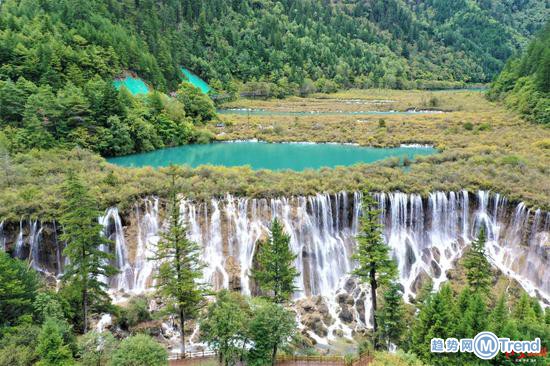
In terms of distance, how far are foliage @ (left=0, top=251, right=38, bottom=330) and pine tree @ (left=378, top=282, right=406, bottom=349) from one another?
22.8 m

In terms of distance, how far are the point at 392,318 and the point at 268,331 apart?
29.9 feet

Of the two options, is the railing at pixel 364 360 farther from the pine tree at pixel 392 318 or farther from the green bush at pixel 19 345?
the green bush at pixel 19 345

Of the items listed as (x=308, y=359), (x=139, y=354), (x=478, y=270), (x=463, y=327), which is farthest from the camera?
(x=478, y=270)

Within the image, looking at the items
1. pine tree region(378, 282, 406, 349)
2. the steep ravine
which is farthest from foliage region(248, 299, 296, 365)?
the steep ravine

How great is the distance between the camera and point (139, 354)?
22.8 meters

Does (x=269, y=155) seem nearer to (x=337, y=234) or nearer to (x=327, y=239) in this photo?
(x=337, y=234)

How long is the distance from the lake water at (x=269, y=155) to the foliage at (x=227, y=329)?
3622 cm

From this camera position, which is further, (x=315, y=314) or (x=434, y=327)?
(x=315, y=314)

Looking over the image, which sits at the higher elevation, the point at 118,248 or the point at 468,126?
the point at 468,126

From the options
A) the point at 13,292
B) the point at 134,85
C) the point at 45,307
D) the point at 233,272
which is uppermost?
the point at 134,85

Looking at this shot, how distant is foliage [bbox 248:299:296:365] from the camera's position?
81.5 feet

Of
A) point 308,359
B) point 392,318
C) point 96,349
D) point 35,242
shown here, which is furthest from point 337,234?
point 35,242

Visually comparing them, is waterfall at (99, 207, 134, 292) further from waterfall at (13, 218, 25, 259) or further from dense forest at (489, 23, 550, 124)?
dense forest at (489, 23, 550, 124)

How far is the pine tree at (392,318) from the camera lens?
2850 cm
